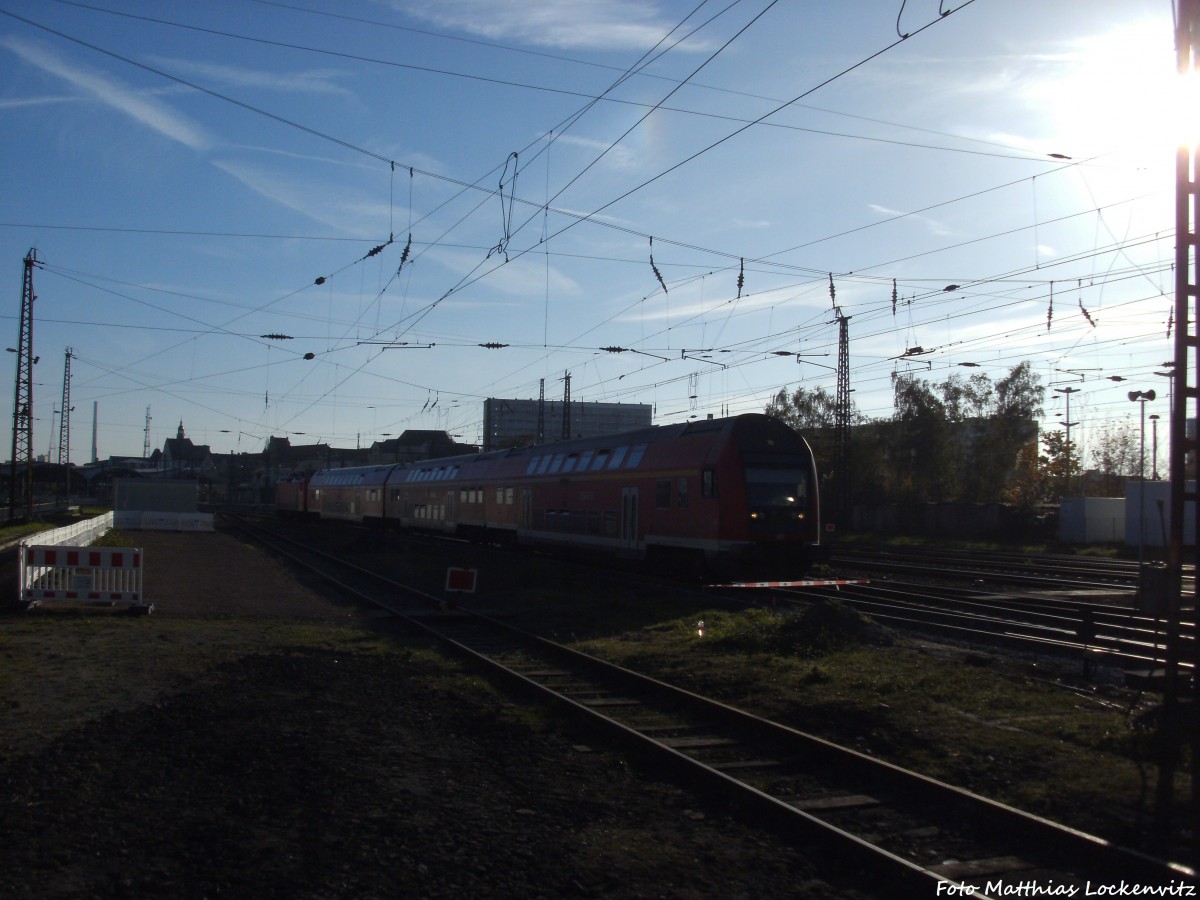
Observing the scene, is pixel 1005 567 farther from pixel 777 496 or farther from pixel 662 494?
pixel 662 494

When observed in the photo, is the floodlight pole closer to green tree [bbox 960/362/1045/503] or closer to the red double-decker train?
the red double-decker train

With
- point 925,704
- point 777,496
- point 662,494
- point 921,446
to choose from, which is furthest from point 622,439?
point 921,446

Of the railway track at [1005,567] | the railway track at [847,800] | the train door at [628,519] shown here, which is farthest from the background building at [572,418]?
the railway track at [847,800]

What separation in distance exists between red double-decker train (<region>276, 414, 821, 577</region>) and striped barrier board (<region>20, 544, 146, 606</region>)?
10.6 m

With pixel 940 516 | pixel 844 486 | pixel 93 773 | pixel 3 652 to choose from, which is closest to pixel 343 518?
pixel 844 486

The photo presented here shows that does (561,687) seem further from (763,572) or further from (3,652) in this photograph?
(763,572)

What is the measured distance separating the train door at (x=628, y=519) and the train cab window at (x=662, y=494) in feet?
3.46

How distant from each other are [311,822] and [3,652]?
7664 millimetres

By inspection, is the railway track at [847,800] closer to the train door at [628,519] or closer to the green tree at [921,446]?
the train door at [628,519]

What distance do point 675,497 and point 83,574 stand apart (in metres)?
11.5

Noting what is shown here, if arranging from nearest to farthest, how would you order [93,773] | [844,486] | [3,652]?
[93,773], [3,652], [844,486]

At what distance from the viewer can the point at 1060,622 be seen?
1541 cm

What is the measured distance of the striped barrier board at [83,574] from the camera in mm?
15422

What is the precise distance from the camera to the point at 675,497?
21359 millimetres
